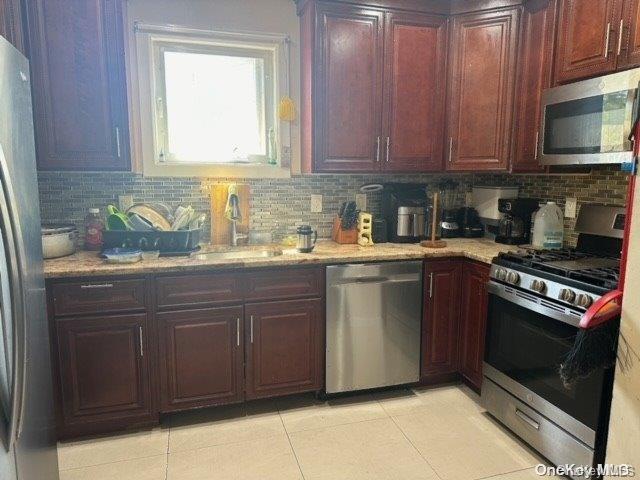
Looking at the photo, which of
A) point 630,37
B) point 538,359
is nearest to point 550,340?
point 538,359

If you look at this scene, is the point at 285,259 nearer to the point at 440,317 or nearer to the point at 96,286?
the point at 96,286

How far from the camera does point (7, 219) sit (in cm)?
122

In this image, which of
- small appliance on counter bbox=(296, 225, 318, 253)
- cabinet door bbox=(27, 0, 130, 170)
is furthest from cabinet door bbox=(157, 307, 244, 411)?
cabinet door bbox=(27, 0, 130, 170)

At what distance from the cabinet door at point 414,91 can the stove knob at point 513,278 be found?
0.94m

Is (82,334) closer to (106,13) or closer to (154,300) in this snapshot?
(154,300)

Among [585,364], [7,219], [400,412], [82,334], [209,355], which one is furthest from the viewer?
[400,412]

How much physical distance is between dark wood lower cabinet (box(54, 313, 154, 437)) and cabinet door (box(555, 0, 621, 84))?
2524 millimetres

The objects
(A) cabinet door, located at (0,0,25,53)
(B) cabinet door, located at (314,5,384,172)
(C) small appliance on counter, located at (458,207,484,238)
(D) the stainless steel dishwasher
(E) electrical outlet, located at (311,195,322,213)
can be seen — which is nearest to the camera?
(A) cabinet door, located at (0,0,25,53)

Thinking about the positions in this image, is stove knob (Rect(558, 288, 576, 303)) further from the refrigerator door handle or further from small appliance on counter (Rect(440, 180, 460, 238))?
the refrigerator door handle

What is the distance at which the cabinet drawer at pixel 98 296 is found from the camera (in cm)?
210

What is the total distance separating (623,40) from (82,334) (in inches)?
113

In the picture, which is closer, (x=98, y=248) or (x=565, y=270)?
(x=565, y=270)

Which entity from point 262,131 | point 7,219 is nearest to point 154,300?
point 7,219

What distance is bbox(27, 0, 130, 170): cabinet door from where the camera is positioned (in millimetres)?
2189
